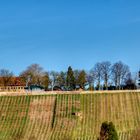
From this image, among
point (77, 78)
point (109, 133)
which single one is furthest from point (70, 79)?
point (109, 133)

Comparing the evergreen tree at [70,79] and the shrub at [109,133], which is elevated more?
the evergreen tree at [70,79]

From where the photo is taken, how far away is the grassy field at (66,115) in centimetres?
5672

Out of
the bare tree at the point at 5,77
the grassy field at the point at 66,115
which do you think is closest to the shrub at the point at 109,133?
the grassy field at the point at 66,115

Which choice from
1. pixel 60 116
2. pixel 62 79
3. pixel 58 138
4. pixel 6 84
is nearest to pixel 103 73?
pixel 62 79

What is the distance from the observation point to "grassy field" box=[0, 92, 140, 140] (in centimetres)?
5672

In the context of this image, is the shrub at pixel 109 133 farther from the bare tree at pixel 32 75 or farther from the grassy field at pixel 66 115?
the bare tree at pixel 32 75

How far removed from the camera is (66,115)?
62.3 meters

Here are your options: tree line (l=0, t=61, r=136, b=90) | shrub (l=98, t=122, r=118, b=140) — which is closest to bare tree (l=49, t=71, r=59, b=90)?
tree line (l=0, t=61, r=136, b=90)

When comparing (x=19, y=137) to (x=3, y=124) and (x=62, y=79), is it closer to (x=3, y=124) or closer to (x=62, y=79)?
(x=3, y=124)

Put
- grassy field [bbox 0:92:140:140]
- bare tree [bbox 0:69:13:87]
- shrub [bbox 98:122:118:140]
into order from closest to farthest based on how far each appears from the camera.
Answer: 1. shrub [bbox 98:122:118:140]
2. grassy field [bbox 0:92:140:140]
3. bare tree [bbox 0:69:13:87]

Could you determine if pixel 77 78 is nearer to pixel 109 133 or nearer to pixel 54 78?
pixel 54 78

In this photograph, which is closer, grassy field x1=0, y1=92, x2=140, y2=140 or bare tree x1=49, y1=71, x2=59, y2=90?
grassy field x1=0, y1=92, x2=140, y2=140

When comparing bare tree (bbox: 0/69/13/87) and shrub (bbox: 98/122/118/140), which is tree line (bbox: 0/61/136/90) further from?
shrub (bbox: 98/122/118/140)

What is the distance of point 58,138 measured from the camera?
2146 inches
